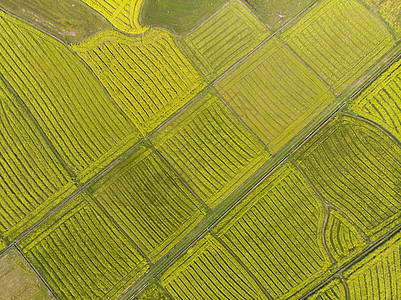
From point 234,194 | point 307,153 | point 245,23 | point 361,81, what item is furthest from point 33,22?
point 361,81

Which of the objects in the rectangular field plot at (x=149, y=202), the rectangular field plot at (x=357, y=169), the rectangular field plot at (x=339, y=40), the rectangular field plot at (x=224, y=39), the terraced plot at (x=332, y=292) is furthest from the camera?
the rectangular field plot at (x=339, y=40)

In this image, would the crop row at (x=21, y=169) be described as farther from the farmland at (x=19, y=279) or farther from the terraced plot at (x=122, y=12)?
the terraced plot at (x=122, y=12)

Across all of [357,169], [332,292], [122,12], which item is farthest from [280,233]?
[122,12]

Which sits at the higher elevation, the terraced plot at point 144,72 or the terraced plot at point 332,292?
the terraced plot at point 144,72

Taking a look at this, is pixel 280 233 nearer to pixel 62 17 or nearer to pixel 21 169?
pixel 21 169

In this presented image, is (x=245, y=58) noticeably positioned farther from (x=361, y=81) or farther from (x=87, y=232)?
(x=87, y=232)

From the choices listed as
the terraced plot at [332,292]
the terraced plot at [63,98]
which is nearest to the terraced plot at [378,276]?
the terraced plot at [332,292]

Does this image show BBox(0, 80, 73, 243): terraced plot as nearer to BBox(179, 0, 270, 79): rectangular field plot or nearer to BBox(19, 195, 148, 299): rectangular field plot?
BBox(19, 195, 148, 299): rectangular field plot
